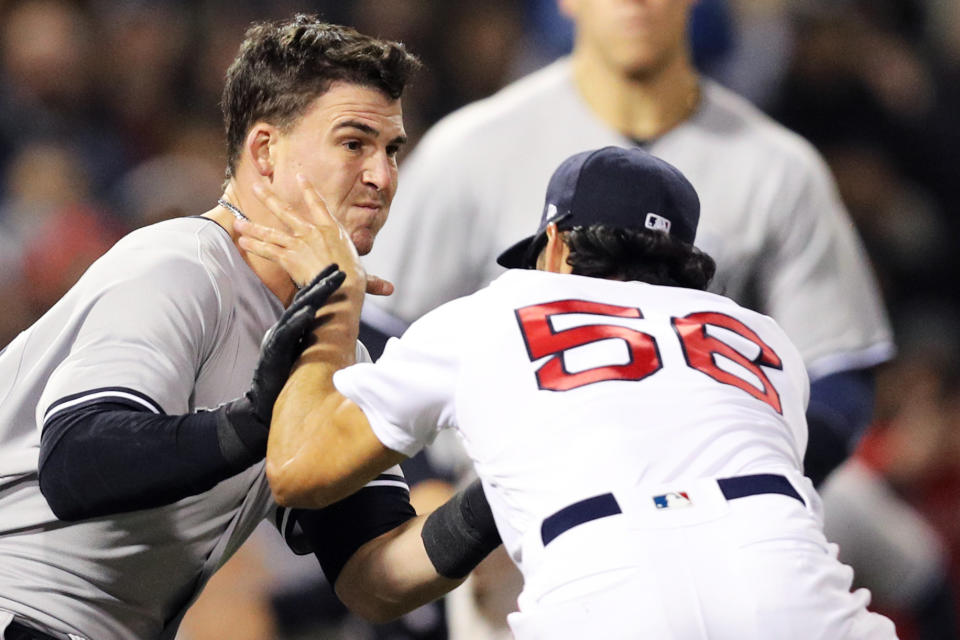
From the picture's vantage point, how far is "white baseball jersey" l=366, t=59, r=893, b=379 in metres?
4.63

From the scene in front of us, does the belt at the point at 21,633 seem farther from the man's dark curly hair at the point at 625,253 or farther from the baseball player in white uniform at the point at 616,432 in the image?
the man's dark curly hair at the point at 625,253

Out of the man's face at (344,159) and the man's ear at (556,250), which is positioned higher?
the man's face at (344,159)

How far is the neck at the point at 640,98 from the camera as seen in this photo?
4.70 m

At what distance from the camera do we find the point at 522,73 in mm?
7371

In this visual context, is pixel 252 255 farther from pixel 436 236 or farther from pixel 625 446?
pixel 436 236

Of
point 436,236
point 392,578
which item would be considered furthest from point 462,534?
point 436,236

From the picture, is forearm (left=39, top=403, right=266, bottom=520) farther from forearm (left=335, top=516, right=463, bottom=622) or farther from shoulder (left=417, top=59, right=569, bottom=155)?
shoulder (left=417, top=59, right=569, bottom=155)

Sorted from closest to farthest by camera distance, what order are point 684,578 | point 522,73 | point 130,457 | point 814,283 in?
point 684,578 → point 130,457 → point 814,283 → point 522,73

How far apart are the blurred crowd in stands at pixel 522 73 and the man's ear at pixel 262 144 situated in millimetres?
2936

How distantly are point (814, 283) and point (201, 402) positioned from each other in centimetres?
235

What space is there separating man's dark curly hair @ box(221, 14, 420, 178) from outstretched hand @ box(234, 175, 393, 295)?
0.77 feet

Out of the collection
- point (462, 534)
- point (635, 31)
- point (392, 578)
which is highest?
point (635, 31)

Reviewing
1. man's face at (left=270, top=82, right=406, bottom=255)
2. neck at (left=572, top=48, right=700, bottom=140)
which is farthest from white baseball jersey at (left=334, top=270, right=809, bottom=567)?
neck at (left=572, top=48, right=700, bottom=140)

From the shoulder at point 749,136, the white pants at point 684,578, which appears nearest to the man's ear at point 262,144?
the white pants at point 684,578
